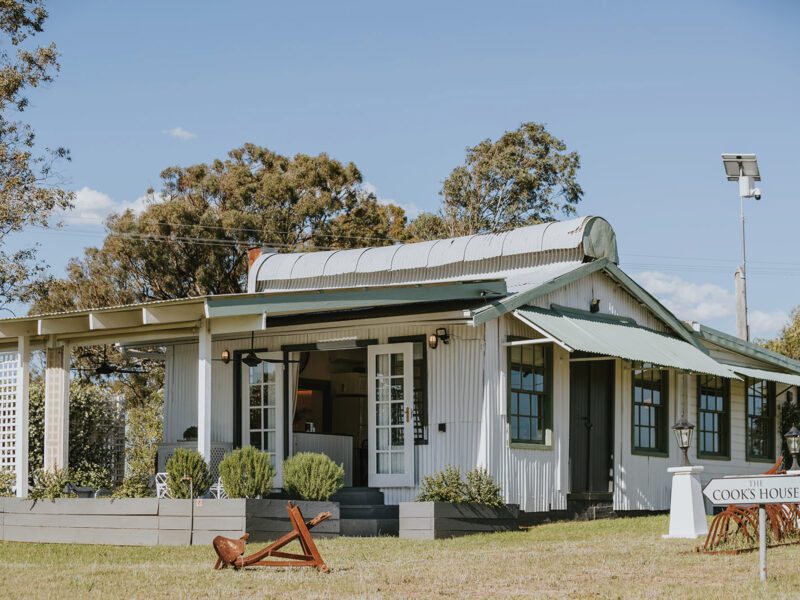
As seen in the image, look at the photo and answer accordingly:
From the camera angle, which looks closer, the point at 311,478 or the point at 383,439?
the point at 311,478

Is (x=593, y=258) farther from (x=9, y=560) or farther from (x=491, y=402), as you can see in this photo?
(x=9, y=560)

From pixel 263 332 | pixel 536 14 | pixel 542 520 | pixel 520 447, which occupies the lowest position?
pixel 542 520

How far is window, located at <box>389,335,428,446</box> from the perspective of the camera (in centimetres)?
1603

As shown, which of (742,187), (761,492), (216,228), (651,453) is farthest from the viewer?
(216,228)

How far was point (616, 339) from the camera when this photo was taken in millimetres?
17156

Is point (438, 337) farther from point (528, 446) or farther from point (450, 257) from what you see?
point (450, 257)

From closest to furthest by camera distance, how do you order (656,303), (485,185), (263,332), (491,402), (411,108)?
(491,402) < (263,332) < (656,303) < (411,108) < (485,185)

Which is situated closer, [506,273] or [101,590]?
[101,590]

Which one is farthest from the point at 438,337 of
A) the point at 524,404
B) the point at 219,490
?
the point at 219,490

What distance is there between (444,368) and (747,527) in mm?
4618

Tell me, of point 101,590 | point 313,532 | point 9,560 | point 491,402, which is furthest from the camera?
point 491,402

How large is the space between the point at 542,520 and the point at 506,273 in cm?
401

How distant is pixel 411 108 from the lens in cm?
2658

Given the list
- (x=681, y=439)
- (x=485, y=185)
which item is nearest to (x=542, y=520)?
(x=681, y=439)
